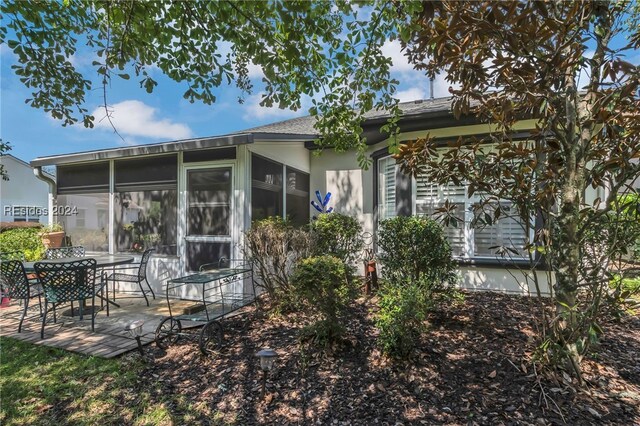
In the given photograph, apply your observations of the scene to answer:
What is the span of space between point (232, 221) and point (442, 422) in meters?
4.65

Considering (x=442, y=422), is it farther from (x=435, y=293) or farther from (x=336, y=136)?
(x=336, y=136)

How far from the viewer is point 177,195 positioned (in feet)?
21.4

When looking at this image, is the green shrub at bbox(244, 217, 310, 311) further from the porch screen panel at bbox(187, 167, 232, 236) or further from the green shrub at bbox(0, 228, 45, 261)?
the green shrub at bbox(0, 228, 45, 261)

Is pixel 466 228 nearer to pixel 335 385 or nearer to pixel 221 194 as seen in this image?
pixel 335 385

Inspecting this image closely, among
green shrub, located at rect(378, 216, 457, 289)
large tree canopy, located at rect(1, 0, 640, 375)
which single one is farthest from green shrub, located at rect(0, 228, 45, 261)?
green shrub, located at rect(378, 216, 457, 289)

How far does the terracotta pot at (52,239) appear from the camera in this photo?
7.45m

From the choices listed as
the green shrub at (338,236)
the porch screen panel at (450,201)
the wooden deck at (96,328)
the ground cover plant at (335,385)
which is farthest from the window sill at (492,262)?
the wooden deck at (96,328)

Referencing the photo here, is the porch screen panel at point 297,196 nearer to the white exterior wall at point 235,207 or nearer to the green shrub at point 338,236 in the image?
the white exterior wall at point 235,207

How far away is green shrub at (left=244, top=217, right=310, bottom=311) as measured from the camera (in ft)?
16.8

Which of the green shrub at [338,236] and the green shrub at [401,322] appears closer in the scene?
the green shrub at [401,322]

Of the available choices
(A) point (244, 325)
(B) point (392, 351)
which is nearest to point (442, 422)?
(B) point (392, 351)

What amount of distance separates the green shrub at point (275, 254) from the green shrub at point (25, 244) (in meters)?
5.71

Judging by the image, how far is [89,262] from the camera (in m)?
4.61

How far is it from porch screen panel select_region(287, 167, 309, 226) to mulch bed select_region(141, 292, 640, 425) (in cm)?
390
